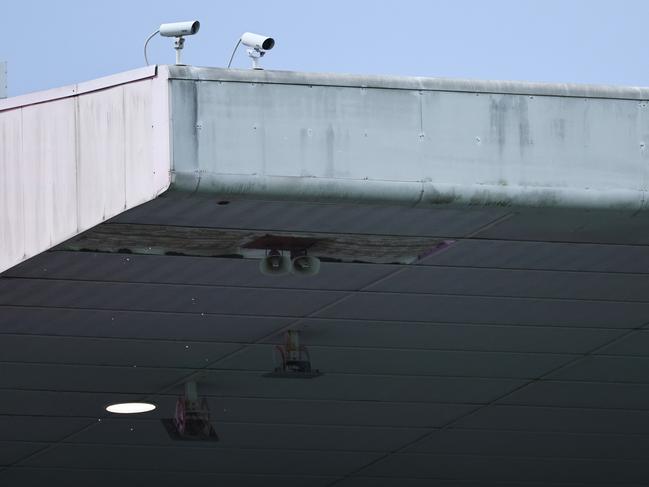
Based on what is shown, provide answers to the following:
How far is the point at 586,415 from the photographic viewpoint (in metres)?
18.0

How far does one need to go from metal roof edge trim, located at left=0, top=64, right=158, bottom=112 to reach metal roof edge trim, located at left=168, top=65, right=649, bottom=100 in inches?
10.3

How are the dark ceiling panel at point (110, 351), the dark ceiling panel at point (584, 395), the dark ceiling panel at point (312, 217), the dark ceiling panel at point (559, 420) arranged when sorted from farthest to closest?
1. the dark ceiling panel at point (559, 420)
2. the dark ceiling panel at point (584, 395)
3. the dark ceiling panel at point (110, 351)
4. the dark ceiling panel at point (312, 217)

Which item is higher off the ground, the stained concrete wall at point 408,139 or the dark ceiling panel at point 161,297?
the stained concrete wall at point 408,139

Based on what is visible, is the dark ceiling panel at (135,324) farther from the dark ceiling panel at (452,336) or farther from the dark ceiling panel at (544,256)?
the dark ceiling panel at (544,256)

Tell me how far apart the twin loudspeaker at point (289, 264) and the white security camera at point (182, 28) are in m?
2.09

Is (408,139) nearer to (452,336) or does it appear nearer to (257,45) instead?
(257,45)

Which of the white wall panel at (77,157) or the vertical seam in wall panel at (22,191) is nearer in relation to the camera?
the white wall panel at (77,157)

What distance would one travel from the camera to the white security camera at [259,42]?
10.7 metres

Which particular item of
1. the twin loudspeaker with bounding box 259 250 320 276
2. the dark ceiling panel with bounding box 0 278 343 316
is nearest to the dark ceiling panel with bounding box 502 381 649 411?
the dark ceiling panel with bounding box 0 278 343 316

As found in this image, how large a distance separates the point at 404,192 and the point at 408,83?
0.73 m

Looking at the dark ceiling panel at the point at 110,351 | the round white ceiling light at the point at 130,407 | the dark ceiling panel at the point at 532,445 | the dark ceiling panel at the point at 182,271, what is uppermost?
the dark ceiling panel at the point at 182,271

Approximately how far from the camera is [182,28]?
10.6m

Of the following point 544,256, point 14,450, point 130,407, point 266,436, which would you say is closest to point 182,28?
point 544,256

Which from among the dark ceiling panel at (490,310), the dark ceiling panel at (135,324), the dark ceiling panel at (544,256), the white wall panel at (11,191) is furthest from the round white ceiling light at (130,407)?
the dark ceiling panel at (544,256)
